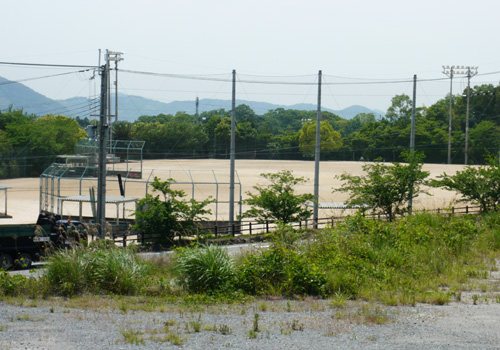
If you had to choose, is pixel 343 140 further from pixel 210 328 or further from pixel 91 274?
pixel 210 328

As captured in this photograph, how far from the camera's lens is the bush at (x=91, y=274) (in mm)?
11617

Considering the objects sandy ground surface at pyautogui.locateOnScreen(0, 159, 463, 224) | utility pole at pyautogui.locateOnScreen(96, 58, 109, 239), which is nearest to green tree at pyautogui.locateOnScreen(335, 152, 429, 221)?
sandy ground surface at pyautogui.locateOnScreen(0, 159, 463, 224)

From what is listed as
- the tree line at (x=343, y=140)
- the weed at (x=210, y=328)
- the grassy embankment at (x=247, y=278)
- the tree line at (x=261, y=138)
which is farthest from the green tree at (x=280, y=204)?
the tree line at (x=343, y=140)

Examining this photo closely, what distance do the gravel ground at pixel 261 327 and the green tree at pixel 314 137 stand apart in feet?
254

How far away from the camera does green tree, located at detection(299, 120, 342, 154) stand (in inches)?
3506

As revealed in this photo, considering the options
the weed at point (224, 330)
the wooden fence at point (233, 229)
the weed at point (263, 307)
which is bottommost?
the wooden fence at point (233, 229)

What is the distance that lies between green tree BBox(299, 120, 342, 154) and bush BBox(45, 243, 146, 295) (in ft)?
249

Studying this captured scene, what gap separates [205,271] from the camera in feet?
38.4

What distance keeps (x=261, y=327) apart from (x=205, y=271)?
3.25 meters

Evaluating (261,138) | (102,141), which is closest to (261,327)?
(102,141)

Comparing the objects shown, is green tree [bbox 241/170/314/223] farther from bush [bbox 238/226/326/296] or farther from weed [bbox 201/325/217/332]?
weed [bbox 201/325/217/332]

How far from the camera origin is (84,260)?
473 inches

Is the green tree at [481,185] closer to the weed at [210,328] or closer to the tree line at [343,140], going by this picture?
the weed at [210,328]

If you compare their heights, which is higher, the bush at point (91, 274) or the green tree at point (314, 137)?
the green tree at point (314, 137)
